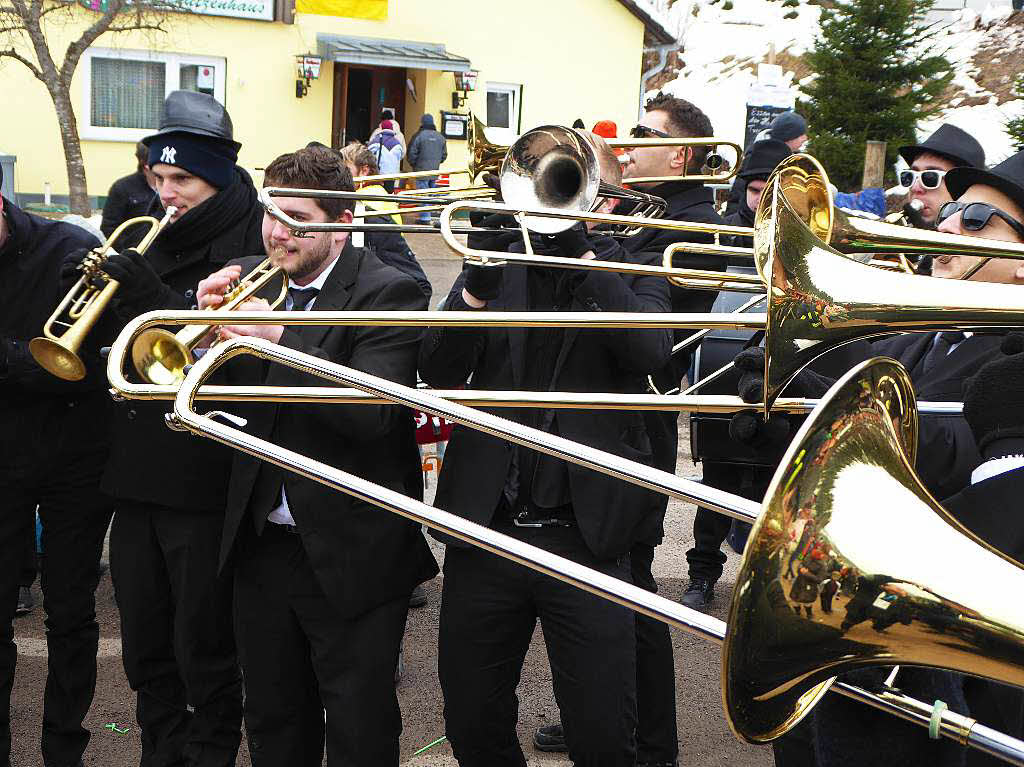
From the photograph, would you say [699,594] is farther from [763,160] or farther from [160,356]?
[160,356]

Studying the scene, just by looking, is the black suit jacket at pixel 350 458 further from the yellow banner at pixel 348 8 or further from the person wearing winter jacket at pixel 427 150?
the yellow banner at pixel 348 8

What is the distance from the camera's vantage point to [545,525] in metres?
2.71

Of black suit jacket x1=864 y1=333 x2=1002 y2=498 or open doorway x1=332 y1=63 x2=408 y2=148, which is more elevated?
open doorway x1=332 y1=63 x2=408 y2=148

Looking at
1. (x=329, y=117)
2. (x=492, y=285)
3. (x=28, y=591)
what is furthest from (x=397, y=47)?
(x=492, y=285)

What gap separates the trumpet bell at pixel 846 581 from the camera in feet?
3.84

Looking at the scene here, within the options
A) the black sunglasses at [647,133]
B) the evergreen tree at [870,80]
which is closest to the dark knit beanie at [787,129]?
the black sunglasses at [647,133]

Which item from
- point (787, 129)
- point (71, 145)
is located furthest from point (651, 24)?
point (787, 129)

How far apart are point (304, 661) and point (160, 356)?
2.77 ft

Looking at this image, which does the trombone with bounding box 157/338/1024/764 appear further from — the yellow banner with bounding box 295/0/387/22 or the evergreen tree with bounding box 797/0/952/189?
the yellow banner with bounding box 295/0/387/22

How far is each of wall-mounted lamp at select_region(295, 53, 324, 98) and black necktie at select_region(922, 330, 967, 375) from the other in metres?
16.8

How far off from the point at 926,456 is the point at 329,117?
17.7 meters

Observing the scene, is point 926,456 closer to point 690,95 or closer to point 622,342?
point 622,342

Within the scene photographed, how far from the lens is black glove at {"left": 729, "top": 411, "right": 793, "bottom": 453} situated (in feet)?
6.87

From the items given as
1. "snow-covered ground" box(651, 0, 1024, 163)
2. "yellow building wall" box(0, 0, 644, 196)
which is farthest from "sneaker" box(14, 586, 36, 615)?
"snow-covered ground" box(651, 0, 1024, 163)
